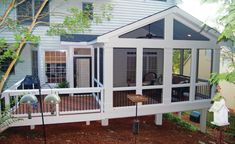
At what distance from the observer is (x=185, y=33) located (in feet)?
32.6

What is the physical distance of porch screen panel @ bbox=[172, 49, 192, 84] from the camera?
10530mm

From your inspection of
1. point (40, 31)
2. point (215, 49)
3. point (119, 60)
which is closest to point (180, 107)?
point (215, 49)

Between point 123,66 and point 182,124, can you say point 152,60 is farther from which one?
point 182,124

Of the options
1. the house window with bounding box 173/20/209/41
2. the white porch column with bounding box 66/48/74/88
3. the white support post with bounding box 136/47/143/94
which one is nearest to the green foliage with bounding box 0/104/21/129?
the white support post with bounding box 136/47/143/94

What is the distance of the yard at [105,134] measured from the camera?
302 inches

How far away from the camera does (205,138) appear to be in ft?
33.0

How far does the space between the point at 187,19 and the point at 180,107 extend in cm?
396

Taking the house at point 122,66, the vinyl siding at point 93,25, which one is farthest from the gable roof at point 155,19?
the vinyl siding at point 93,25

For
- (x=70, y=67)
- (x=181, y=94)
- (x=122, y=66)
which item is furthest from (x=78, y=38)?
(x=181, y=94)

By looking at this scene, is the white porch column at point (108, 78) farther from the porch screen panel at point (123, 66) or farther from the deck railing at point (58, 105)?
the porch screen panel at point (123, 66)

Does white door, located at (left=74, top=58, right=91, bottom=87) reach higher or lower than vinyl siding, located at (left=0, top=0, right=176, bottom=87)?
lower

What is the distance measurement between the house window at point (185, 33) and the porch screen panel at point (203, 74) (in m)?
1.34

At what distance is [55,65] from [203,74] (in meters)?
9.89

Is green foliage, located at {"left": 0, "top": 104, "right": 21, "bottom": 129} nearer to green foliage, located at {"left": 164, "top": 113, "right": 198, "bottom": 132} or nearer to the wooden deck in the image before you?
the wooden deck
